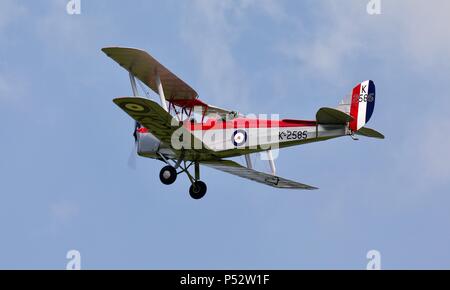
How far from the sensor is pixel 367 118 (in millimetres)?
23266

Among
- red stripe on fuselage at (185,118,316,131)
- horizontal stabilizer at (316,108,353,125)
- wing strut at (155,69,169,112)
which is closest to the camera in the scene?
horizontal stabilizer at (316,108,353,125)

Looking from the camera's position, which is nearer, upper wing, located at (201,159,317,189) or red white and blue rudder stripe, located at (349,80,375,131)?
red white and blue rudder stripe, located at (349,80,375,131)

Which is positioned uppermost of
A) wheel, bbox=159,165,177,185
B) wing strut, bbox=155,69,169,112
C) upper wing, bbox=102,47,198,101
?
upper wing, bbox=102,47,198,101

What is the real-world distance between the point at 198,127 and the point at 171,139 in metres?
0.85

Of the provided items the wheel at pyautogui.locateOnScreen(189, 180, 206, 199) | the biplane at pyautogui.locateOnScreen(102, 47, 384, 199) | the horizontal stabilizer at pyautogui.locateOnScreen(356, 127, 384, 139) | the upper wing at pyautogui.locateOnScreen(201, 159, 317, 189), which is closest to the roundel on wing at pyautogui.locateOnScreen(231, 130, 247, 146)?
the biplane at pyautogui.locateOnScreen(102, 47, 384, 199)

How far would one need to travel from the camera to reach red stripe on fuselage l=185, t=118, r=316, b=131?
23.5m

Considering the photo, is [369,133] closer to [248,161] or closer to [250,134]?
[250,134]

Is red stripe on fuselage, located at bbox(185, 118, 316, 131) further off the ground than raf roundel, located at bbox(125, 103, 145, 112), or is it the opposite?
red stripe on fuselage, located at bbox(185, 118, 316, 131)

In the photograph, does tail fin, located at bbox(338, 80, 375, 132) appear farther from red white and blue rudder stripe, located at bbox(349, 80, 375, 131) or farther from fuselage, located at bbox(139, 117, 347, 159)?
fuselage, located at bbox(139, 117, 347, 159)

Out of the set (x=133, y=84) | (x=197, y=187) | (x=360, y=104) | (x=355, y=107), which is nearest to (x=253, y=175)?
(x=197, y=187)

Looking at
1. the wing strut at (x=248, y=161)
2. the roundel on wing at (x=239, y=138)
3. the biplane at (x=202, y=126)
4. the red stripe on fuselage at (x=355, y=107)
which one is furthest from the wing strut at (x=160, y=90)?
the red stripe on fuselage at (x=355, y=107)

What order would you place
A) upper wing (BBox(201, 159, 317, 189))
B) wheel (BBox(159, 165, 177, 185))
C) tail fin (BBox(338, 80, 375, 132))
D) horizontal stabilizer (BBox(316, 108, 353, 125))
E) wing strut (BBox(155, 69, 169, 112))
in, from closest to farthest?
horizontal stabilizer (BBox(316, 108, 353, 125))
tail fin (BBox(338, 80, 375, 132))
wing strut (BBox(155, 69, 169, 112))
wheel (BBox(159, 165, 177, 185))
upper wing (BBox(201, 159, 317, 189))
